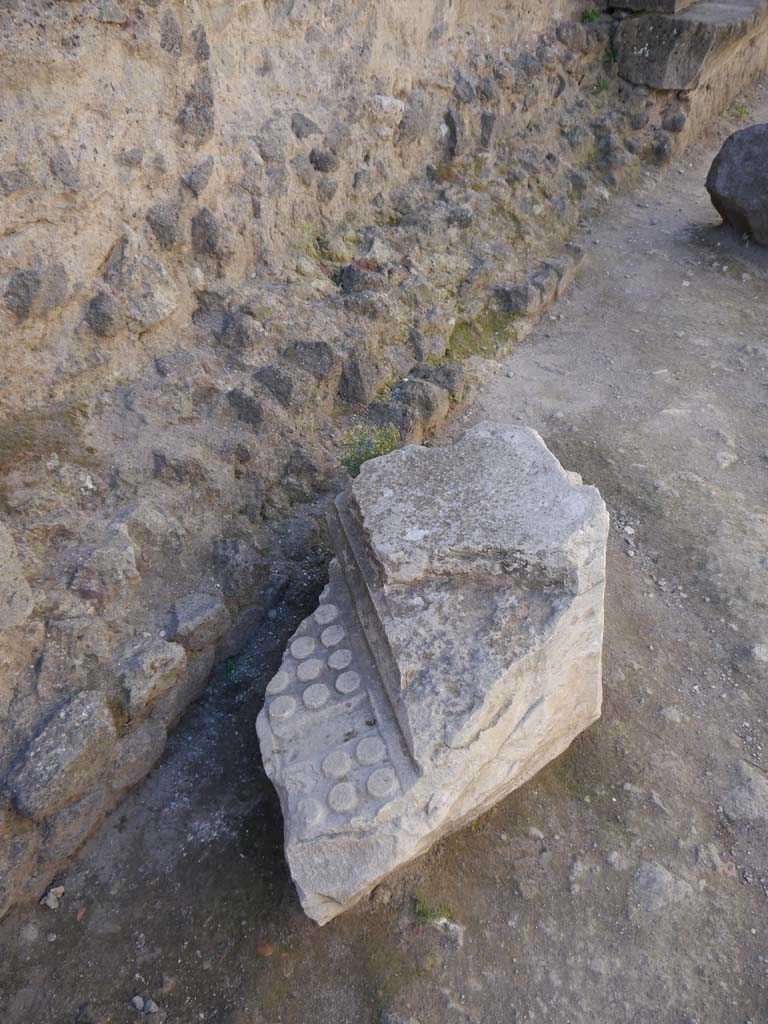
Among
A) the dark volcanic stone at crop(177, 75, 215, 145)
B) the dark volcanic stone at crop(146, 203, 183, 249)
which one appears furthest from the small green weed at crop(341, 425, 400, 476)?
the dark volcanic stone at crop(177, 75, 215, 145)

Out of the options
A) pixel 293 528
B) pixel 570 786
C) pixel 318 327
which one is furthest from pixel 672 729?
pixel 318 327

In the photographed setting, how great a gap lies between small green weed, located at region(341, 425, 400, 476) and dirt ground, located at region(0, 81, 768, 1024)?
1.05m

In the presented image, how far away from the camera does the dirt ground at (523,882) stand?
2.42 meters

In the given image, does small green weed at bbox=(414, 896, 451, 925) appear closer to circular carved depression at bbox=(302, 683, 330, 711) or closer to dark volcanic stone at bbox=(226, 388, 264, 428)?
circular carved depression at bbox=(302, 683, 330, 711)

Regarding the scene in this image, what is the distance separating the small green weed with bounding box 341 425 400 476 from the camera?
4.11 meters

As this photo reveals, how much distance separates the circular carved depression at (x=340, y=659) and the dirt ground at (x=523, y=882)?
21.1 inches

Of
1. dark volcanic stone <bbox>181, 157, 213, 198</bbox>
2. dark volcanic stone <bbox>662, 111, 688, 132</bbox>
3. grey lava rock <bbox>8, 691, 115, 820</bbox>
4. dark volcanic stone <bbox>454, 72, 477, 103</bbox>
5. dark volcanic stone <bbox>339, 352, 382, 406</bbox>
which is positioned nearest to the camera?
grey lava rock <bbox>8, 691, 115, 820</bbox>

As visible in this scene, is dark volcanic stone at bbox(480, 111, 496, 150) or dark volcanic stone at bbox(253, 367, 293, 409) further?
dark volcanic stone at bbox(480, 111, 496, 150)

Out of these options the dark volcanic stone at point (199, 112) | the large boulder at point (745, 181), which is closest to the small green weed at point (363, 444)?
the dark volcanic stone at point (199, 112)

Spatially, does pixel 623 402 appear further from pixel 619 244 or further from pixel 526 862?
pixel 526 862

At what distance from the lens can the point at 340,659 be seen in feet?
9.27

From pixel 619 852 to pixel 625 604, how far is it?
120 centimetres

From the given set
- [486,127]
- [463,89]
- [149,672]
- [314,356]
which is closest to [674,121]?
[486,127]

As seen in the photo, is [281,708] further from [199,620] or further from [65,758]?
[65,758]
